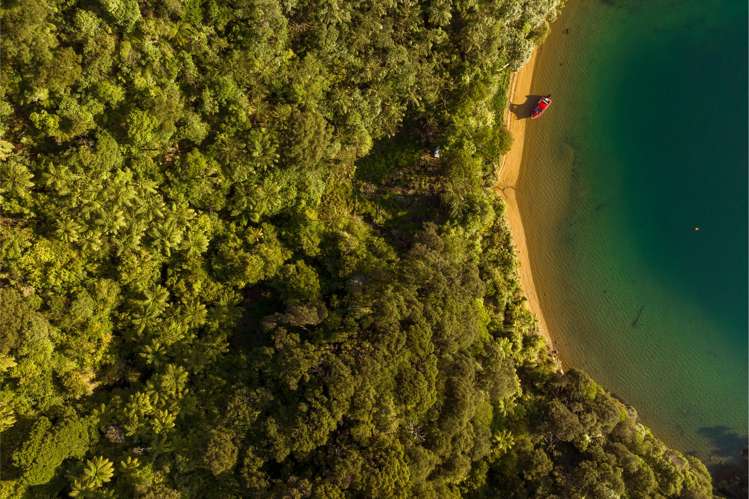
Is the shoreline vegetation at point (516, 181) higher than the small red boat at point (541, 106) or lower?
lower

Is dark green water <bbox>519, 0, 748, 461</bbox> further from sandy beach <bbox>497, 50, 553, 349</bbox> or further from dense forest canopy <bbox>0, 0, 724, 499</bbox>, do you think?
dense forest canopy <bbox>0, 0, 724, 499</bbox>

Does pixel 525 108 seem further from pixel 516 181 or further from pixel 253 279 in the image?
pixel 253 279

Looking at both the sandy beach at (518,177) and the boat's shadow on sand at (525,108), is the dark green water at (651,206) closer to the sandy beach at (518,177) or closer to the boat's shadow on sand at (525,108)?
the sandy beach at (518,177)

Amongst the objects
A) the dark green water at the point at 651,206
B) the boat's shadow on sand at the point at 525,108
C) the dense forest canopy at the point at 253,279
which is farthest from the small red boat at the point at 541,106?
the dense forest canopy at the point at 253,279

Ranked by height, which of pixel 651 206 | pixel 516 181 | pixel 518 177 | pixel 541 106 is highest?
pixel 541 106

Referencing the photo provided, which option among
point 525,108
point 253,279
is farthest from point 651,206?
point 253,279

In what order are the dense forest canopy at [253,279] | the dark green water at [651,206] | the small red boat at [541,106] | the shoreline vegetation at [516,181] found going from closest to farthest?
the dense forest canopy at [253,279] < the small red boat at [541,106] < the shoreline vegetation at [516,181] < the dark green water at [651,206]

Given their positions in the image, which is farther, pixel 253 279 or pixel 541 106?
pixel 541 106
